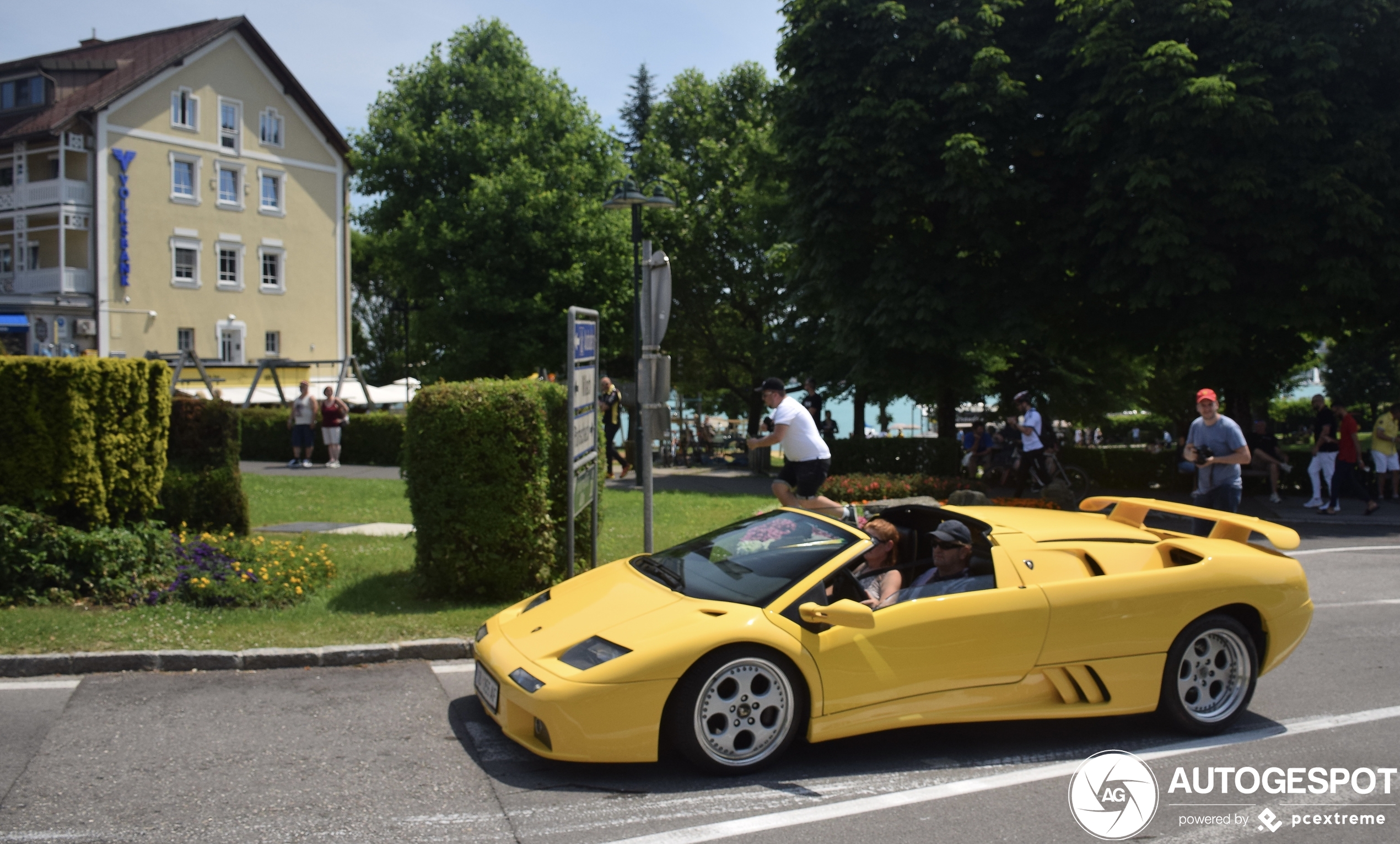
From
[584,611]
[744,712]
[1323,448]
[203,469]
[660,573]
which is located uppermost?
[203,469]

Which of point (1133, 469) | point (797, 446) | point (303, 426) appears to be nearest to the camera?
point (797, 446)

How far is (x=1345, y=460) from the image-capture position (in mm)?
18172

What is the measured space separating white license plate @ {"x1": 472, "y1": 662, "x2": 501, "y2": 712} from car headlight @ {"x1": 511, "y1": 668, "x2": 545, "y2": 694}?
0.16 meters

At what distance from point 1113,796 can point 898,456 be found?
16.1 meters

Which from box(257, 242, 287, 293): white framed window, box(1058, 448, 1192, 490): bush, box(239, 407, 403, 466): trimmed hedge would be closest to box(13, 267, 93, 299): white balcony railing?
box(257, 242, 287, 293): white framed window

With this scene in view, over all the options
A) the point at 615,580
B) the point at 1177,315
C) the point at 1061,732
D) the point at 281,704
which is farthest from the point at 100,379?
the point at 1177,315

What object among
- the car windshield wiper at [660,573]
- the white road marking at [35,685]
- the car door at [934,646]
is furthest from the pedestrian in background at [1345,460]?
the white road marking at [35,685]

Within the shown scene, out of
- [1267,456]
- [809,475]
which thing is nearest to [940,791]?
[809,475]

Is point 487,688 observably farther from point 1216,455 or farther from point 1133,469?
point 1133,469

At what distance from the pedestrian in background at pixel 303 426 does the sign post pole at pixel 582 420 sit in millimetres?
15759

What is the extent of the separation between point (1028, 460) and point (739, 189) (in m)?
21.4

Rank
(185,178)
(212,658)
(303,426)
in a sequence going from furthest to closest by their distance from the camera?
(185,178), (303,426), (212,658)

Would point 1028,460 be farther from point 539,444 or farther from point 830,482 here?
point 539,444

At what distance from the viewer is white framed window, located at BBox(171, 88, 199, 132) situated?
42.3 metres
